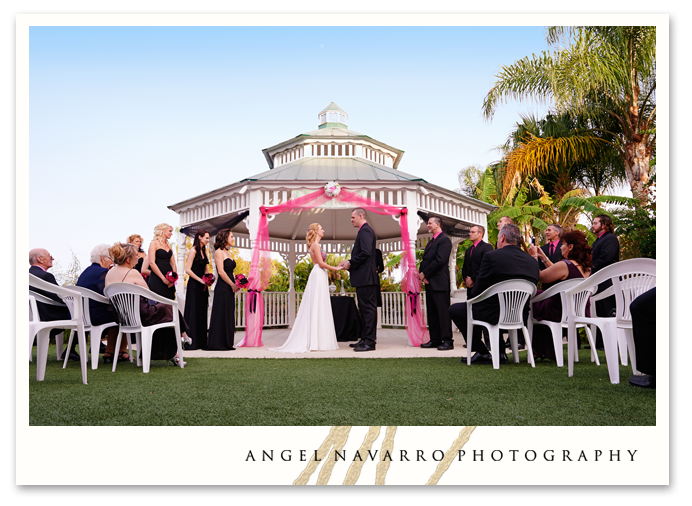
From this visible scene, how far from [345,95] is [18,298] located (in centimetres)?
1201

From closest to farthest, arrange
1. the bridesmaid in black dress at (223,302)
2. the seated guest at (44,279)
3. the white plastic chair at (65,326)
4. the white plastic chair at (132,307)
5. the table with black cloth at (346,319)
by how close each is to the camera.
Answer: the white plastic chair at (65,326), the white plastic chair at (132,307), the seated guest at (44,279), the bridesmaid in black dress at (223,302), the table with black cloth at (346,319)

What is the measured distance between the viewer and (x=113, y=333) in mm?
6281

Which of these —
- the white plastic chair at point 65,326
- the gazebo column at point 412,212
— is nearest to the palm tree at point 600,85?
the gazebo column at point 412,212

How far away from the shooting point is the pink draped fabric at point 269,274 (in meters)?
8.54

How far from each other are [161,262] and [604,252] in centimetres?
644

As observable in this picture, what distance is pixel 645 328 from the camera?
11.8ft

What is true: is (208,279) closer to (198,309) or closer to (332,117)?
(198,309)

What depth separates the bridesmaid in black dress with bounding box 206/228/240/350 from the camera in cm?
779

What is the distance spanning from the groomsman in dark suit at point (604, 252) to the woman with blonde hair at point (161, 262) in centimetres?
610

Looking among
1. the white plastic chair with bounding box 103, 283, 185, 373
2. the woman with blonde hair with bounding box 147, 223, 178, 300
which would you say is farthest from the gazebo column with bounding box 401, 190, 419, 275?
the white plastic chair with bounding box 103, 283, 185, 373
